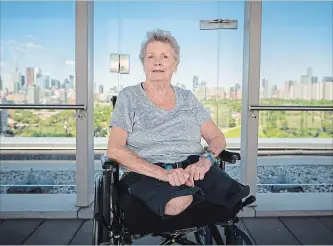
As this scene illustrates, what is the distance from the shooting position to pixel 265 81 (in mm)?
3576

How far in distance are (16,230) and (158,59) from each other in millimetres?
1747

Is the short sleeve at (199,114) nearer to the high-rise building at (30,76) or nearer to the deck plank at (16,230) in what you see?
the deck plank at (16,230)

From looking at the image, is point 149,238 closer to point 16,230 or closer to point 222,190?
point 16,230

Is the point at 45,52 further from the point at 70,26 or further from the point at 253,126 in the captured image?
the point at 253,126

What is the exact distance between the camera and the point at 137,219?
1.67 metres

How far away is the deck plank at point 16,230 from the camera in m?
2.60

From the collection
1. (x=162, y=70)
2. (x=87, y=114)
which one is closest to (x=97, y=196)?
(x=162, y=70)

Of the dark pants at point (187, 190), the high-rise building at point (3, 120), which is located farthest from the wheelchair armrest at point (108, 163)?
the high-rise building at point (3, 120)

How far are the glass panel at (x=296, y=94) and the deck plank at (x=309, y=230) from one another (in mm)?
537

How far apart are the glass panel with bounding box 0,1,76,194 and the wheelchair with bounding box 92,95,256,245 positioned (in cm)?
174

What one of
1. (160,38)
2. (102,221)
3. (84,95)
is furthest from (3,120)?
(102,221)

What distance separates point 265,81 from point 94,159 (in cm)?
175

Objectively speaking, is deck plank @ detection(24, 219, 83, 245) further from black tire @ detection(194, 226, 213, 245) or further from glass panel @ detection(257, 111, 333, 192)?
glass panel @ detection(257, 111, 333, 192)

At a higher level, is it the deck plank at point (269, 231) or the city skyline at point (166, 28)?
the city skyline at point (166, 28)
